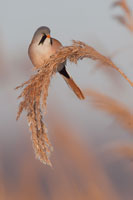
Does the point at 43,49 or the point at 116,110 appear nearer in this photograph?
the point at 116,110

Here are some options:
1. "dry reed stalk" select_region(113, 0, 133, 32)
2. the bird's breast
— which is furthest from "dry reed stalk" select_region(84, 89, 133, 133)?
the bird's breast

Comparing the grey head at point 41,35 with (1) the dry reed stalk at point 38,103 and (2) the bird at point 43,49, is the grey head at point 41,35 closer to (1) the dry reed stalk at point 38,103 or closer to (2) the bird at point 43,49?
(2) the bird at point 43,49

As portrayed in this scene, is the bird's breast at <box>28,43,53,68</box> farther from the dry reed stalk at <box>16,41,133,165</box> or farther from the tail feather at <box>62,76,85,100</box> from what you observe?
the dry reed stalk at <box>16,41,133,165</box>

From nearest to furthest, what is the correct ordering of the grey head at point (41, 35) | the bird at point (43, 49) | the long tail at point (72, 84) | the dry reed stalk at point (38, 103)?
the dry reed stalk at point (38, 103), the long tail at point (72, 84), the bird at point (43, 49), the grey head at point (41, 35)

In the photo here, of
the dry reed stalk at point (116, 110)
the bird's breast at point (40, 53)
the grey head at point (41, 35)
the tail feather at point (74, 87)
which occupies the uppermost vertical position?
the grey head at point (41, 35)

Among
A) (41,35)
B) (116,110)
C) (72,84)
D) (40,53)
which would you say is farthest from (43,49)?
(116,110)

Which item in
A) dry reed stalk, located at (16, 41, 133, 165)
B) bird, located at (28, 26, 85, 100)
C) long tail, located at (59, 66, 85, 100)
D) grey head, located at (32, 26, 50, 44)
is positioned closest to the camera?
dry reed stalk, located at (16, 41, 133, 165)

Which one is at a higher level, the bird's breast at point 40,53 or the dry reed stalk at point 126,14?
the bird's breast at point 40,53

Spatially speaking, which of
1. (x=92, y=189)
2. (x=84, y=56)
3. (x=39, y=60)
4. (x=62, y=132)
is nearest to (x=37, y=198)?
(x=92, y=189)

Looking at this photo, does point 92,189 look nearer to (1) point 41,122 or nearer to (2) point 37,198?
(2) point 37,198

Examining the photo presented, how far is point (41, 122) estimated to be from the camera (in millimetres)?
1190

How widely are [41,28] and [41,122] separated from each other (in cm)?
187

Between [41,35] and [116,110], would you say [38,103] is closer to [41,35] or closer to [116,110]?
[116,110]

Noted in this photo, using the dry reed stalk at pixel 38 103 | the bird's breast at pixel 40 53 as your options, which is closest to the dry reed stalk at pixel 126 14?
the dry reed stalk at pixel 38 103
